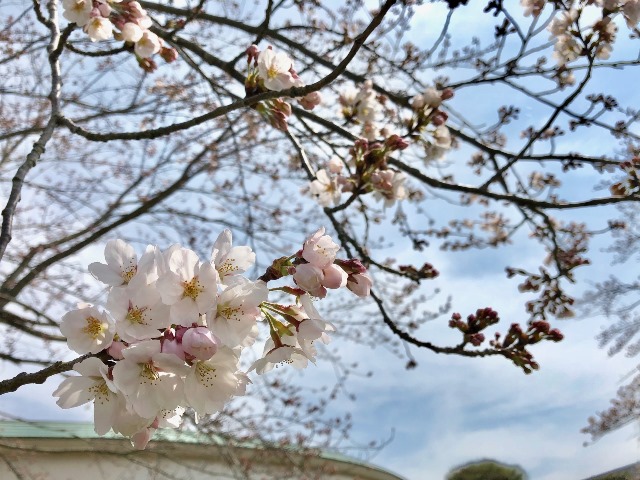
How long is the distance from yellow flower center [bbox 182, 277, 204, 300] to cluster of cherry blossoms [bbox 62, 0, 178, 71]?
1580 millimetres

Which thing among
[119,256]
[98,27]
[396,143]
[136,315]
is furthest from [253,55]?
[136,315]

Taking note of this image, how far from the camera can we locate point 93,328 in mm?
997

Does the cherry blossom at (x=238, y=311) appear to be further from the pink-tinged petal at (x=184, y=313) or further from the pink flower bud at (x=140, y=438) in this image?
the pink flower bud at (x=140, y=438)

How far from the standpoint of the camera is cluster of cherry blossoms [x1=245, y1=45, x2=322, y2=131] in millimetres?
1705

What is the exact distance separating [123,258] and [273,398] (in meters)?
3.66

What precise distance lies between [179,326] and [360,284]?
356 mm

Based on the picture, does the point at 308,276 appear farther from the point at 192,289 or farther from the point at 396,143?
the point at 396,143

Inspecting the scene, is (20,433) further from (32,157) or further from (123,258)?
(123,258)

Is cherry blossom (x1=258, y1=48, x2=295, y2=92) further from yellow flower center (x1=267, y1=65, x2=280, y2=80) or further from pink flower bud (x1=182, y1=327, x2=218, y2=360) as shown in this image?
pink flower bud (x1=182, y1=327, x2=218, y2=360)

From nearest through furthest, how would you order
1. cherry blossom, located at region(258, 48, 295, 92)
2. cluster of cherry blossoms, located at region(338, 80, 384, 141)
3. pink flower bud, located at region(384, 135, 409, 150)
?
1. cherry blossom, located at region(258, 48, 295, 92)
2. pink flower bud, located at region(384, 135, 409, 150)
3. cluster of cherry blossoms, located at region(338, 80, 384, 141)

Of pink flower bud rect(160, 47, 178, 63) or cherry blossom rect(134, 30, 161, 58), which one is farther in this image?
pink flower bud rect(160, 47, 178, 63)

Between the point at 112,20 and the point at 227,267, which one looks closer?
the point at 227,267

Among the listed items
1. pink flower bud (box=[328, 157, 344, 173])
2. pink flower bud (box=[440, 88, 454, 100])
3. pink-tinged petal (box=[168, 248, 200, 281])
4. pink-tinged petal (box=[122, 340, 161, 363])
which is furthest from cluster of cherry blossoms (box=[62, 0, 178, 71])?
pink-tinged petal (box=[122, 340, 161, 363])

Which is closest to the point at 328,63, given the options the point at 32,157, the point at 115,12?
the point at 115,12
